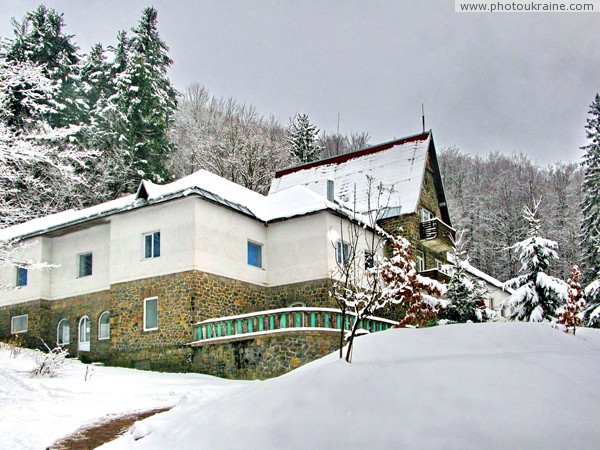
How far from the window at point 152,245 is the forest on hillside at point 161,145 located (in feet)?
33.1

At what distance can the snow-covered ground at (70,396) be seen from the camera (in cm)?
1059

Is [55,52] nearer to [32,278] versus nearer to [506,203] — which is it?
[32,278]

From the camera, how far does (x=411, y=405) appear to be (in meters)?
5.53

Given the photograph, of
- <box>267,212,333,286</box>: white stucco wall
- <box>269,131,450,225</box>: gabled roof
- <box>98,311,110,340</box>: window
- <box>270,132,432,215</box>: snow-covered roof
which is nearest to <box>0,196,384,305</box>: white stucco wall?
<box>267,212,333,286</box>: white stucco wall

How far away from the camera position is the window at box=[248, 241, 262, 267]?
2402 cm

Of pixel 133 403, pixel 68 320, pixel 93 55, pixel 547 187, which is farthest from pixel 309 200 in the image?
pixel 547 187

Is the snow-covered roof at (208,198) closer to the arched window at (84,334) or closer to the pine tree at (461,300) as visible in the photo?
the arched window at (84,334)

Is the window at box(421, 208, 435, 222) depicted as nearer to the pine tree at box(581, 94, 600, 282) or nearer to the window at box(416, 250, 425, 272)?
the window at box(416, 250, 425, 272)

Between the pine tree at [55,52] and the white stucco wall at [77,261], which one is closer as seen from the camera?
the white stucco wall at [77,261]

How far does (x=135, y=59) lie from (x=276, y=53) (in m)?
30.8

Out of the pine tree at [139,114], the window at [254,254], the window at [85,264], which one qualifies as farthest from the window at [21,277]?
the pine tree at [139,114]

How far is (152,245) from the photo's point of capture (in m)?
22.3

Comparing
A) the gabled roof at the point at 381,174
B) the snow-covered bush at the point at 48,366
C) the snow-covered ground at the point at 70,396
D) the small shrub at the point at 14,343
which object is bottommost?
the snow-covered ground at the point at 70,396

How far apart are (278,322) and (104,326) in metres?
8.86
